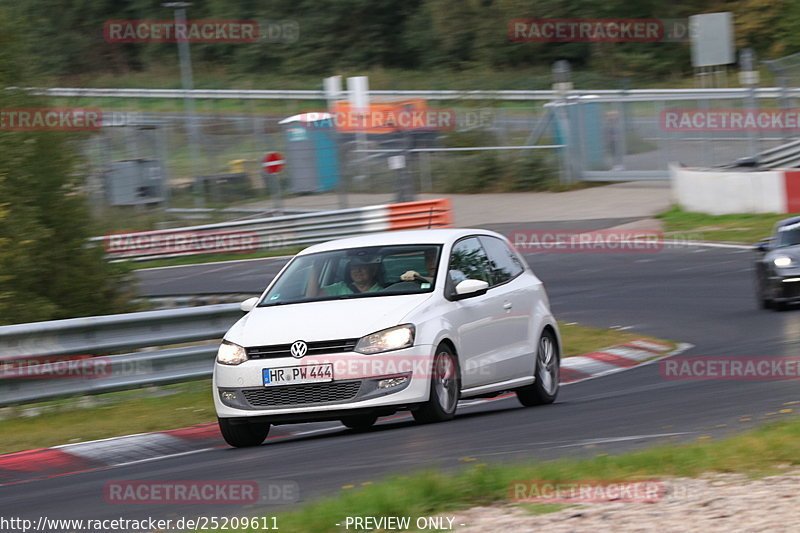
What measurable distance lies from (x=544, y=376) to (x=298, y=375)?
9.18 feet

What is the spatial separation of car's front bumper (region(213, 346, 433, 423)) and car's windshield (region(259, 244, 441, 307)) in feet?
2.75

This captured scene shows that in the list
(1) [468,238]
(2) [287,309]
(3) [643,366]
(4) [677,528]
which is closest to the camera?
(4) [677,528]

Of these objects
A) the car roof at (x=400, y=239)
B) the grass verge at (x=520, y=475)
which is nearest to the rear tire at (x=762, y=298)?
the car roof at (x=400, y=239)

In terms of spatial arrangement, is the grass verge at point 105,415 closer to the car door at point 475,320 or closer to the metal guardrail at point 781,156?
the car door at point 475,320

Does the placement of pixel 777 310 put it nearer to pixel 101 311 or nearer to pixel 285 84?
pixel 101 311

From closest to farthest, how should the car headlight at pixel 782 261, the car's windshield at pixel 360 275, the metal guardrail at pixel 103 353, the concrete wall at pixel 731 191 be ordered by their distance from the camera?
the car's windshield at pixel 360 275
the metal guardrail at pixel 103 353
the car headlight at pixel 782 261
the concrete wall at pixel 731 191

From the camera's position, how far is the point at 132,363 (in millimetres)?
12828

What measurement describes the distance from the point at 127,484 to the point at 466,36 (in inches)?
2193

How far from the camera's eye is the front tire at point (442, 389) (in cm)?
965

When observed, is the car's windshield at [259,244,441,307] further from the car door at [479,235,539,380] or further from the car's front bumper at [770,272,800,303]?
the car's front bumper at [770,272,800,303]

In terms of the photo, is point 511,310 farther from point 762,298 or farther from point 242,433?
point 762,298

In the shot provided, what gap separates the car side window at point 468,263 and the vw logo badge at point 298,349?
1.46 m

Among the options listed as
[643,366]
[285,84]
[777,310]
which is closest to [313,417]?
[643,366]

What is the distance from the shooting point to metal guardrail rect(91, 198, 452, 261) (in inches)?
1152
